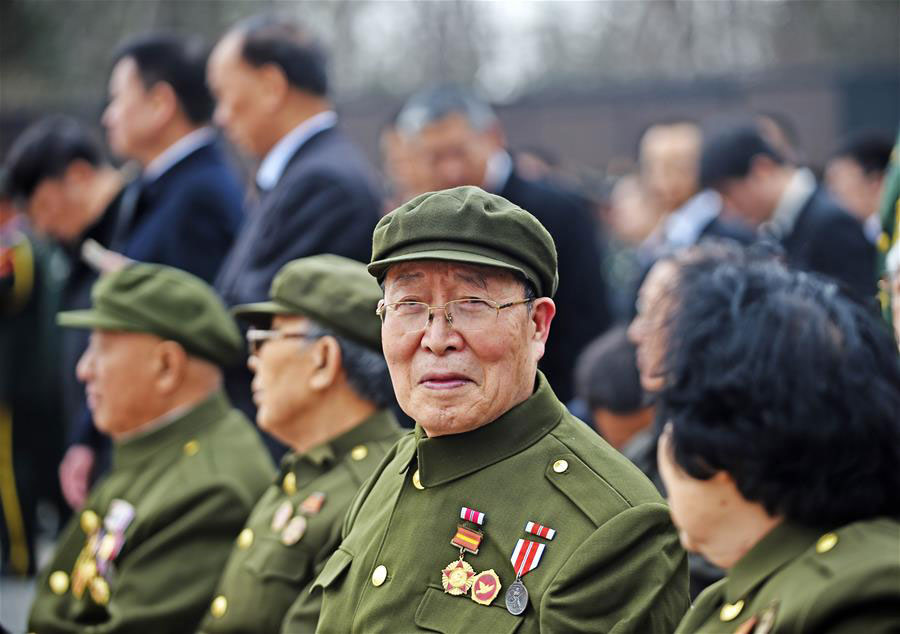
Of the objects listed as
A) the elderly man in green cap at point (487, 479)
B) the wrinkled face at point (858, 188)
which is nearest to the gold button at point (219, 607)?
the elderly man in green cap at point (487, 479)

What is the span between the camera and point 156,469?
183 inches

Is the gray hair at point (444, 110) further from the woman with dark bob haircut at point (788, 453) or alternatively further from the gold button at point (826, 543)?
the gold button at point (826, 543)

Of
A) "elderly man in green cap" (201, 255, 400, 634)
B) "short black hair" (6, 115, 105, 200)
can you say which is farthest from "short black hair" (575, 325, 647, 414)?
"short black hair" (6, 115, 105, 200)

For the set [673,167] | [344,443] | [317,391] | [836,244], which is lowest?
[673,167]

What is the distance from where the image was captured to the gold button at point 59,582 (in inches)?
181

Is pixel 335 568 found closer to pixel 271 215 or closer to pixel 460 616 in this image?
pixel 460 616

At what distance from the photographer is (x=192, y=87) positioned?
650 centimetres

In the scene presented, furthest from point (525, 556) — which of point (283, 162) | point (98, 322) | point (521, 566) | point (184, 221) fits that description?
point (184, 221)

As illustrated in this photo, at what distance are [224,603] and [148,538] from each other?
1.81 ft

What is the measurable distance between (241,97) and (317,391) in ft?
6.72

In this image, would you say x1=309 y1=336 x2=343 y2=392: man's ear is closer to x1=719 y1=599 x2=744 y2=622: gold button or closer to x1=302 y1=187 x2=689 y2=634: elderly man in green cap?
x1=302 y1=187 x2=689 y2=634: elderly man in green cap

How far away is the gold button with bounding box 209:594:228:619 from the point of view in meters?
3.95

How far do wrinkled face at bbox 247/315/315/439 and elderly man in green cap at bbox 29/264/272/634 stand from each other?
0.41 meters

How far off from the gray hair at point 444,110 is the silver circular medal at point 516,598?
154 inches
